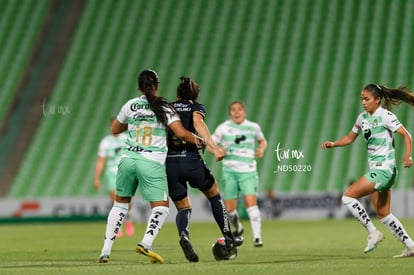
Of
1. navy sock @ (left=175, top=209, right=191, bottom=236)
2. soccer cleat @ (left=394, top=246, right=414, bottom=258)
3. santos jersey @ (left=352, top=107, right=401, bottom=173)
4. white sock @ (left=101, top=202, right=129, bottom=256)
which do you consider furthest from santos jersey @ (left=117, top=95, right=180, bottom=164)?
soccer cleat @ (left=394, top=246, right=414, bottom=258)

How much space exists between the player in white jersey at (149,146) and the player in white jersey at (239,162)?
16.0ft

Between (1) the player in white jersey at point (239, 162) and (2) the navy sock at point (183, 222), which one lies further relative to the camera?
(1) the player in white jersey at point (239, 162)

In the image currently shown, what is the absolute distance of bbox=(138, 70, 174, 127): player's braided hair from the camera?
37.0 feet

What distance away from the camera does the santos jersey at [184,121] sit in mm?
11820

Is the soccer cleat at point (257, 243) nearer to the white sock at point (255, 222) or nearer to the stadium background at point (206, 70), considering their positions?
Answer: the white sock at point (255, 222)

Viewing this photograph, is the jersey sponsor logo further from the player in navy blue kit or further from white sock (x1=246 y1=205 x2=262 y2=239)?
white sock (x1=246 y1=205 x2=262 y2=239)

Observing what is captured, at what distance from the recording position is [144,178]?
11.3 m

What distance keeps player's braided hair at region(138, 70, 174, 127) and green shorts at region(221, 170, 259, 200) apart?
5305 mm

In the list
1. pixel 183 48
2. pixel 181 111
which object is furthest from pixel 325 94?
pixel 181 111

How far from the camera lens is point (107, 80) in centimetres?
3406

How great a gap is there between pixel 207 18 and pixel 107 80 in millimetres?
4526

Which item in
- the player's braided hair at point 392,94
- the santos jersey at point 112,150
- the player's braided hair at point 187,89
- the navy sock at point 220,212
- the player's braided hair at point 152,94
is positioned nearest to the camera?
the player's braided hair at point 152,94

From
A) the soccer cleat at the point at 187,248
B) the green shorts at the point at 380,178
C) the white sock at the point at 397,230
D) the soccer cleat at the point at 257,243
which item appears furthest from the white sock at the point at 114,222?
the soccer cleat at the point at 257,243

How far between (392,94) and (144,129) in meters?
3.21
